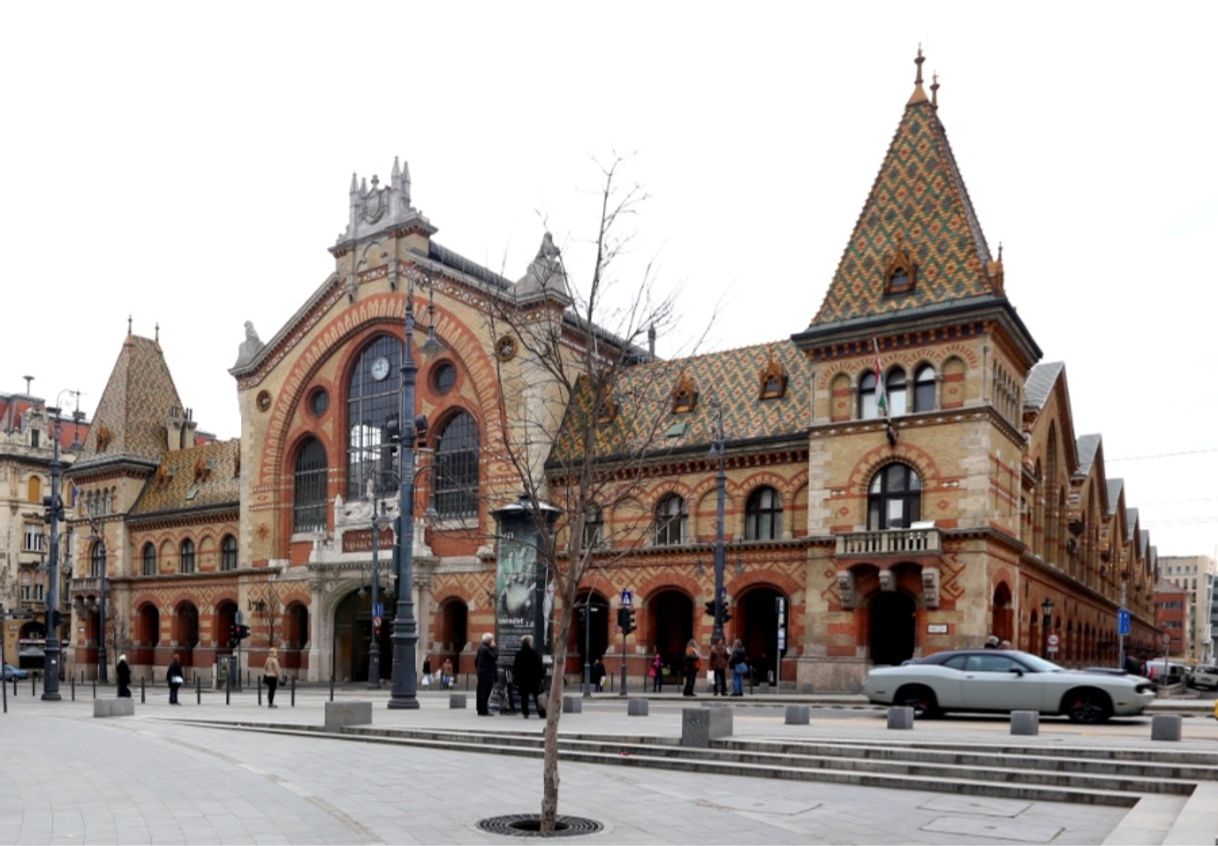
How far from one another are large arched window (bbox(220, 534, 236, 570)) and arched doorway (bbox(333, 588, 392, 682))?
346 inches

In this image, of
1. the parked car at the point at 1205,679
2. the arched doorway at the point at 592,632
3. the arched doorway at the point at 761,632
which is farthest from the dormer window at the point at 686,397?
the parked car at the point at 1205,679

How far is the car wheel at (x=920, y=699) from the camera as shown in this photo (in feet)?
72.9

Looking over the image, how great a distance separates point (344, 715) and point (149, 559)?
4281 cm

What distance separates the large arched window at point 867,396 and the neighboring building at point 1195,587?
137518 mm

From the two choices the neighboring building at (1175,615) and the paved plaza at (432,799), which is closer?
the paved plaza at (432,799)

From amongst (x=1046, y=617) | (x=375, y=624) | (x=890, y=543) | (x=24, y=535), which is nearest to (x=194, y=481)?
(x=375, y=624)

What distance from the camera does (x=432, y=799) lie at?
12.6m

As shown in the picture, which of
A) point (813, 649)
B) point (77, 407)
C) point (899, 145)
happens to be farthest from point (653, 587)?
point (77, 407)

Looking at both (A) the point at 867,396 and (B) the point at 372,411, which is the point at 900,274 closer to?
(A) the point at 867,396

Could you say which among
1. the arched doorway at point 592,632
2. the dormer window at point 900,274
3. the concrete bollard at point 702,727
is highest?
the dormer window at point 900,274

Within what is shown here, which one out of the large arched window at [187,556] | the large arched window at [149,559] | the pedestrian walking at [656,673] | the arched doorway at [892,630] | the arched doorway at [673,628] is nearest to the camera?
the arched doorway at [892,630]

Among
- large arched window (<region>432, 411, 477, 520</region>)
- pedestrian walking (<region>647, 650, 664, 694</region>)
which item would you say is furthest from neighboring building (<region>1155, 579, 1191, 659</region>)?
pedestrian walking (<region>647, 650, 664, 694</region>)

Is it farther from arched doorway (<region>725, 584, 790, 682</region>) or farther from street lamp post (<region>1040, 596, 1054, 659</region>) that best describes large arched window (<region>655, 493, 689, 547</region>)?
street lamp post (<region>1040, 596, 1054, 659</region>)

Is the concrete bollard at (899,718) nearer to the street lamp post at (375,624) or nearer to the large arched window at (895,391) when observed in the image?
the large arched window at (895,391)
